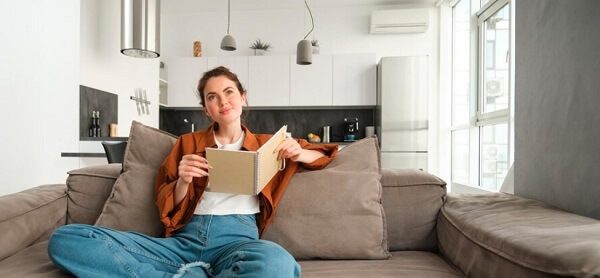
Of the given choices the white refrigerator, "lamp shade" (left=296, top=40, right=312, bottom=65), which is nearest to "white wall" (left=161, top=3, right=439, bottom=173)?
the white refrigerator

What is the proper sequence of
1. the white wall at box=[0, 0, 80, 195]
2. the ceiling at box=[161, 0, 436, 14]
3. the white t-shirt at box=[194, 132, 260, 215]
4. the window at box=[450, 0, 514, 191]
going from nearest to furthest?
the white t-shirt at box=[194, 132, 260, 215], the white wall at box=[0, 0, 80, 195], the window at box=[450, 0, 514, 191], the ceiling at box=[161, 0, 436, 14]

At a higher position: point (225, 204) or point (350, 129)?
point (350, 129)

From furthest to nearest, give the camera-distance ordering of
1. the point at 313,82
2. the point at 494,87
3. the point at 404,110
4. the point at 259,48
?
1. the point at 259,48
2. the point at 313,82
3. the point at 404,110
4. the point at 494,87

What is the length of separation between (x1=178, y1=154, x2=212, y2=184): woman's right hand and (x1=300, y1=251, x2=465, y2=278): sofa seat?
0.45 m

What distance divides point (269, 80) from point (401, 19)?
1.85m

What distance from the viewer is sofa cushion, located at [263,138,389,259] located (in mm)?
1370

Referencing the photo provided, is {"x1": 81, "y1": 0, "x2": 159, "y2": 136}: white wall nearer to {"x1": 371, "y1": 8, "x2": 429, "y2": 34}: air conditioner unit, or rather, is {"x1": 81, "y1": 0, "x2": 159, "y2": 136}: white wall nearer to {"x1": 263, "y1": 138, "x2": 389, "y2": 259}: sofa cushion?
{"x1": 263, "y1": 138, "x2": 389, "y2": 259}: sofa cushion

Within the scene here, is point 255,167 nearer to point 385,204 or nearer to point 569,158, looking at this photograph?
point 385,204

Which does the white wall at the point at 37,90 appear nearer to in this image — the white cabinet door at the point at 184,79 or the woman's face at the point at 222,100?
the woman's face at the point at 222,100

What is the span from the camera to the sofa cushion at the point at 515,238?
784 millimetres

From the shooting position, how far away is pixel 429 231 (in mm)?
1514

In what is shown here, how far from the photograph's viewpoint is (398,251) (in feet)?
4.96

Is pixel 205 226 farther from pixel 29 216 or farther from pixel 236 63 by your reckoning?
pixel 236 63

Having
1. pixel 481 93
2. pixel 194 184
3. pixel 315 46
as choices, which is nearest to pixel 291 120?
pixel 315 46
